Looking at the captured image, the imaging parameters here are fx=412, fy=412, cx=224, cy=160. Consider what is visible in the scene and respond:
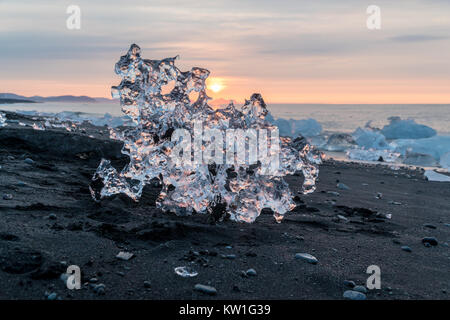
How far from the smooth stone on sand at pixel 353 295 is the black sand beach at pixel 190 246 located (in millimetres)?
41

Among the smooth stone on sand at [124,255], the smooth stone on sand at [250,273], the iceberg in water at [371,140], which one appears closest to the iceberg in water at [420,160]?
the iceberg in water at [371,140]

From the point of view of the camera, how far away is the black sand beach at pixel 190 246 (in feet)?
7.30

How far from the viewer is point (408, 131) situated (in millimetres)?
21109

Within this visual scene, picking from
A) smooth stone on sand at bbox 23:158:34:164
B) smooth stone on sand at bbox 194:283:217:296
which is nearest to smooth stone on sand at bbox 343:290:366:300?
smooth stone on sand at bbox 194:283:217:296

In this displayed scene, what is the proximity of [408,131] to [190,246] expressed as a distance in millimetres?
20745

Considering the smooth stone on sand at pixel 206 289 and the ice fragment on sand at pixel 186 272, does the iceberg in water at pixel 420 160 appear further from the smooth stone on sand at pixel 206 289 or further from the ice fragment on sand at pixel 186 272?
the smooth stone on sand at pixel 206 289

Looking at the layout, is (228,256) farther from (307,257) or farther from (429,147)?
(429,147)

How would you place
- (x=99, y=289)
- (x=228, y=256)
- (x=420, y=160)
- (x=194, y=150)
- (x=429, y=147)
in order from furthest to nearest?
(x=429, y=147)
(x=420, y=160)
(x=194, y=150)
(x=228, y=256)
(x=99, y=289)

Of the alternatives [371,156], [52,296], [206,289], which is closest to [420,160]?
[371,156]

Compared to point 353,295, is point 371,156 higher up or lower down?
lower down

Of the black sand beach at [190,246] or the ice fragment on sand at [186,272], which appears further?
the ice fragment on sand at [186,272]
